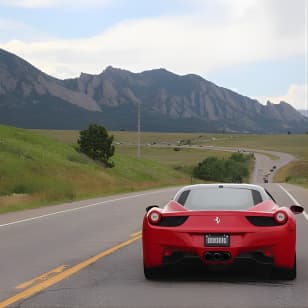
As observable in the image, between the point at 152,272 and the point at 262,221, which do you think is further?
the point at 152,272

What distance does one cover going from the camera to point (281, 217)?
9469 millimetres

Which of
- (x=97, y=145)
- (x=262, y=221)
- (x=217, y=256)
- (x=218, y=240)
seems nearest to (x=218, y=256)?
(x=217, y=256)

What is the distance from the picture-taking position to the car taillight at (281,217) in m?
9.43

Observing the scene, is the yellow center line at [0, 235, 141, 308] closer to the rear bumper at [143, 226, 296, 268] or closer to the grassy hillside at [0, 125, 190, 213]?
the rear bumper at [143, 226, 296, 268]

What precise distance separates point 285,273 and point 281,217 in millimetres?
758

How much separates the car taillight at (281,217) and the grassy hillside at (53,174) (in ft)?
58.2

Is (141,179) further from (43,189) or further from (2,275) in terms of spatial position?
(2,275)

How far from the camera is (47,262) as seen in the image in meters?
11.9

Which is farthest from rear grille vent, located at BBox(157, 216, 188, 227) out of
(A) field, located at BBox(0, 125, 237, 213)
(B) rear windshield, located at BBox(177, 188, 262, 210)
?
(A) field, located at BBox(0, 125, 237, 213)

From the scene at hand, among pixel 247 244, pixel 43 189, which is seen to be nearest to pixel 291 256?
pixel 247 244

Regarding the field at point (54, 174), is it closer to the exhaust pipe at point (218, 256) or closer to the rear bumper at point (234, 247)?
the rear bumper at point (234, 247)

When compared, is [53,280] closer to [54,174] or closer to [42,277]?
[42,277]

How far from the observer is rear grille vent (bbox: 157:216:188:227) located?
9484mm

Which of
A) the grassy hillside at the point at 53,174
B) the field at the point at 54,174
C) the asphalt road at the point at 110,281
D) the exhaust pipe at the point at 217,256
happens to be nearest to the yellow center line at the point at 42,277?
the asphalt road at the point at 110,281
